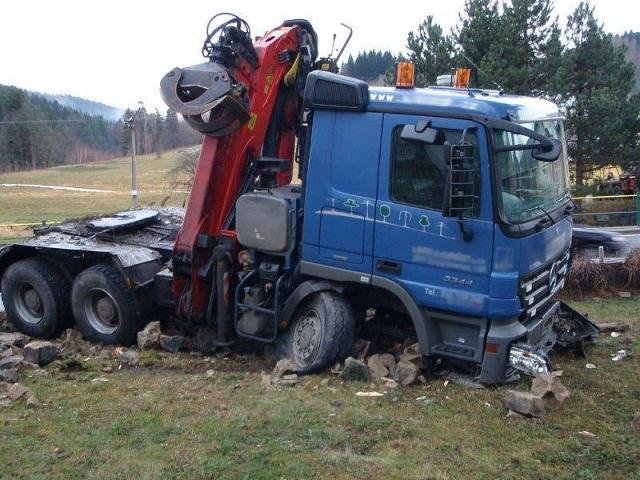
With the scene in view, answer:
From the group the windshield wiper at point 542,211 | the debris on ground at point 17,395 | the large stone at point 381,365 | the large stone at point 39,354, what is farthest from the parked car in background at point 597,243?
the debris on ground at point 17,395

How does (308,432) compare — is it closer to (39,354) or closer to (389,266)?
(389,266)

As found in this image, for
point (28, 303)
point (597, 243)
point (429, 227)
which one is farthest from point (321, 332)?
point (597, 243)

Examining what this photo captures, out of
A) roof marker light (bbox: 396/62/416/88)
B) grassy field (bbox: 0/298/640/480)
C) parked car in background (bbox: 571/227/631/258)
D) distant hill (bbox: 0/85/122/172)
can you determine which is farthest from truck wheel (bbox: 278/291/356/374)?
distant hill (bbox: 0/85/122/172)

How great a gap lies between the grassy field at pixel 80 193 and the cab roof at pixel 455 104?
1753cm

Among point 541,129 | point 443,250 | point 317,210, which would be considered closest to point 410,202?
point 443,250

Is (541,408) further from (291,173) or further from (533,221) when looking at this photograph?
(291,173)

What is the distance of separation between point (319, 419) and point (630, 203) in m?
21.7

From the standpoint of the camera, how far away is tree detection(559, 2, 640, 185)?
2286 centimetres

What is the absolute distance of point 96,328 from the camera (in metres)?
8.71

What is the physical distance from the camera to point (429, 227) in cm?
622

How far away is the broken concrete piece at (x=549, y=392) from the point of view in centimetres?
582

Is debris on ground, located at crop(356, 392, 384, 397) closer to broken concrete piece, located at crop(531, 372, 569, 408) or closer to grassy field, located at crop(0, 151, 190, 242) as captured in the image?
broken concrete piece, located at crop(531, 372, 569, 408)

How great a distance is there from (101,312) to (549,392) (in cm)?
541

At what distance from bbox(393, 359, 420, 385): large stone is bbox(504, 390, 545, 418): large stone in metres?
1.02
